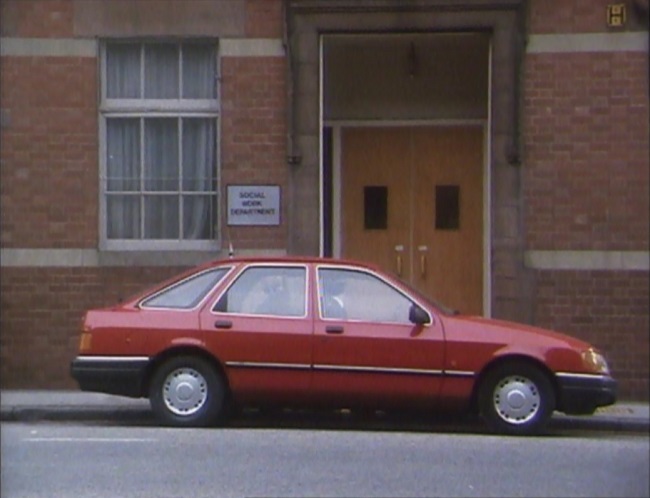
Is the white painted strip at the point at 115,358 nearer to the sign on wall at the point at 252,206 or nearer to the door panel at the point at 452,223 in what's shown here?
the sign on wall at the point at 252,206

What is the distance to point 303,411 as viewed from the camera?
1287 centimetres

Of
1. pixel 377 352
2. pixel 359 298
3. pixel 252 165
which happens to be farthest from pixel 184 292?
pixel 252 165

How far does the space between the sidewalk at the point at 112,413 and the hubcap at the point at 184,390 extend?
3.66 ft

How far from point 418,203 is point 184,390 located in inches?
191

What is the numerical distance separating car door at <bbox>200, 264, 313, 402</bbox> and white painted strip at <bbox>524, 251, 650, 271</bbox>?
3.60 metres

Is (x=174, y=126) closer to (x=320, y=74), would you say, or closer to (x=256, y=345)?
(x=320, y=74)

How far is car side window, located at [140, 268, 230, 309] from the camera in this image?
457 inches

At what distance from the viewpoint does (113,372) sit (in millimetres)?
11453

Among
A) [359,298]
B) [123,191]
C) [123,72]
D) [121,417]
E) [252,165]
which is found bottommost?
[121,417]

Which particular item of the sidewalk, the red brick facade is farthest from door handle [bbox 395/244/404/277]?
the sidewalk

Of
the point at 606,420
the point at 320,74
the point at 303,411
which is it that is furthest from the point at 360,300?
the point at 320,74

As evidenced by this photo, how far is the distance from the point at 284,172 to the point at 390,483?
6068 mm

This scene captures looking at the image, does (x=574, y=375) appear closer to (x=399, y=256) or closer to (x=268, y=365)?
(x=268, y=365)

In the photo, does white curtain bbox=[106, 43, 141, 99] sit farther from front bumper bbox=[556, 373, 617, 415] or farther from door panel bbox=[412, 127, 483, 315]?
front bumper bbox=[556, 373, 617, 415]
